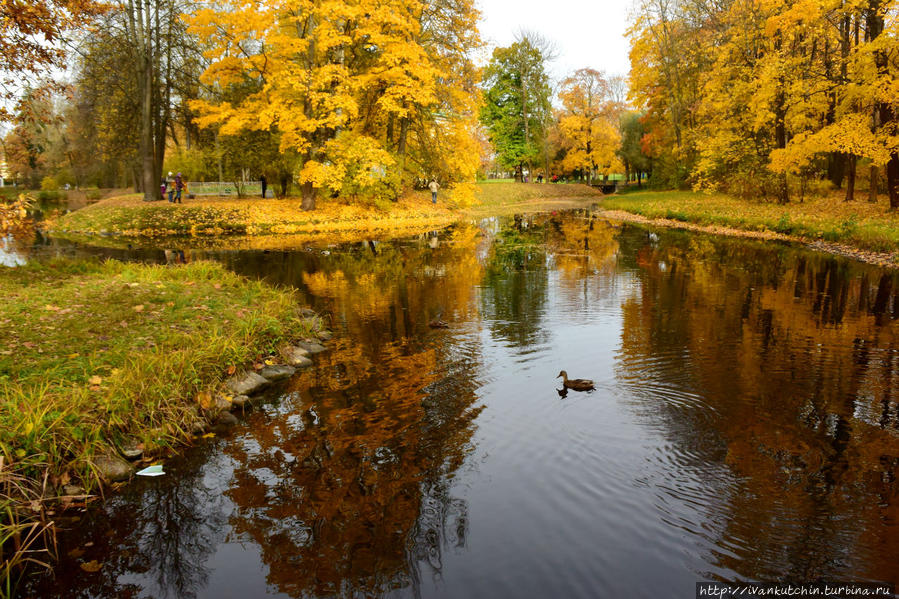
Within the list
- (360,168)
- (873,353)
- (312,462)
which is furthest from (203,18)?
(873,353)

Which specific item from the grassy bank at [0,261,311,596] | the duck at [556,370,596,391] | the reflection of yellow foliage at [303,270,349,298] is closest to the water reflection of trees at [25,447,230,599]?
the grassy bank at [0,261,311,596]

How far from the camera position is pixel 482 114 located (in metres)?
65.2

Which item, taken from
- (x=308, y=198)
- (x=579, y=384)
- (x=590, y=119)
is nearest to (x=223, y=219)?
(x=308, y=198)

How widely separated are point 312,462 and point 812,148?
23658 mm

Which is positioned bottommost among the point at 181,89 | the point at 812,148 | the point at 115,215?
the point at 115,215

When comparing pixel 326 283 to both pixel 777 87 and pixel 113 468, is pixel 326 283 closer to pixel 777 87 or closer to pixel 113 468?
pixel 113 468

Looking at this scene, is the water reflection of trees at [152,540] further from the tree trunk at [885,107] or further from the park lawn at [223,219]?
the tree trunk at [885,107]

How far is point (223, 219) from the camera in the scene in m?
27.6

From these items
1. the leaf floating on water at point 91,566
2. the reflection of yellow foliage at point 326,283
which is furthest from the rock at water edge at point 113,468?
the reflection of yellow foliage at point 326,283

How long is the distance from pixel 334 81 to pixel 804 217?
23.0 metres

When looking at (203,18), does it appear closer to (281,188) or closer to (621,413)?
(281,188)

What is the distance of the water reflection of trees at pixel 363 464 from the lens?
14.2ft

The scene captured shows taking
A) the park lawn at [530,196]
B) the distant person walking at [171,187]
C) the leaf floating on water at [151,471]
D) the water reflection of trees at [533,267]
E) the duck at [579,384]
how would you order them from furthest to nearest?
the park lawn at [530,196] → the distant person walking at [171,187] → the water reflection of trees at [533,267] → the duck at [579,384] → the leaf floating on water at [151,471]

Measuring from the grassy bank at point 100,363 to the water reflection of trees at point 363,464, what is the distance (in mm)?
1085
